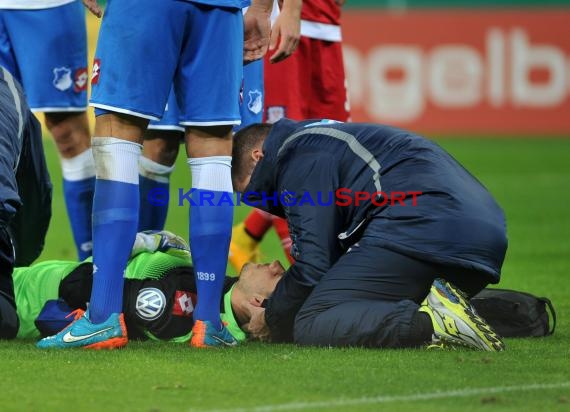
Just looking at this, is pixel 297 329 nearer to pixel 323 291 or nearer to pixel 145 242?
pixel 323 291

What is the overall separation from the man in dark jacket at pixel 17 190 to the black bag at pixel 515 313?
194 centimetres

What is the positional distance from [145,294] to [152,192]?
127 cm

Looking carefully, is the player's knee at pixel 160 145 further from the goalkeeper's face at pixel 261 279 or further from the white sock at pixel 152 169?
the goalkeeper's face at pixel 261 279

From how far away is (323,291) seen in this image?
509 cm

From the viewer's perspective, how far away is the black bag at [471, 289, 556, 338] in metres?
5.38

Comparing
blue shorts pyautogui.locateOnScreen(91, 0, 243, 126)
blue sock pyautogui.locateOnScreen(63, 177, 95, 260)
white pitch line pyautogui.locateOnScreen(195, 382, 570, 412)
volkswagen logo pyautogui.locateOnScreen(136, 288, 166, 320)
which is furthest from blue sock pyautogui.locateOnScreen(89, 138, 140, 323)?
blue sock pyautogui.locateOnScreen(63, 177, 95, 260)

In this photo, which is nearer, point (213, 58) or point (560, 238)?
point (213, 58)

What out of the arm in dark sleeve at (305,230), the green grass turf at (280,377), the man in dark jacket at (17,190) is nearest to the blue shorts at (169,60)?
the arm in dark sleeve at (305,230)

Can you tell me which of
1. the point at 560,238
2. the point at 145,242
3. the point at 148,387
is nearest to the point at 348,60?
the point at 560,238

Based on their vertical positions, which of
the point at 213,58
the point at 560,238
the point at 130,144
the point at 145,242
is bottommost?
the point at 560,238

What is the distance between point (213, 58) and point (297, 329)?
1088mm

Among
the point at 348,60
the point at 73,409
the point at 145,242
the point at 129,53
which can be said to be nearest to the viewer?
the point at 73,409

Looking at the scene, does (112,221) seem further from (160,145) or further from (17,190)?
(160,145)

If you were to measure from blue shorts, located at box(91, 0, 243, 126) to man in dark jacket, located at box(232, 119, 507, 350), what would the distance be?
15.5 inches
